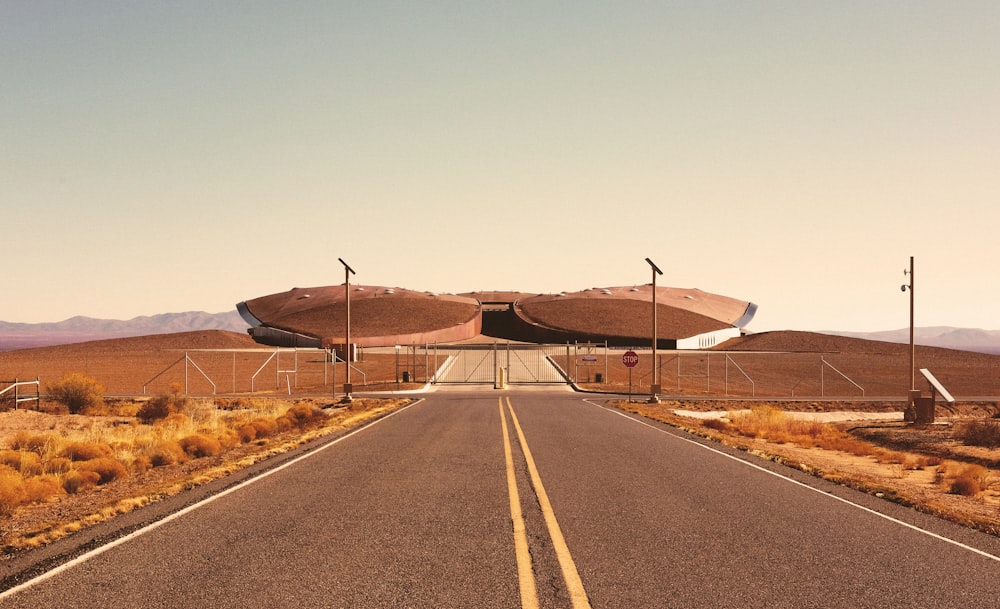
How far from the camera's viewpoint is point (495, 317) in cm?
14888

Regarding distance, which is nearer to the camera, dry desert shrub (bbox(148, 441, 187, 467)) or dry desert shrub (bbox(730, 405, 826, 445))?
dry desert shrub (bbox(148, 441, 187, 467))

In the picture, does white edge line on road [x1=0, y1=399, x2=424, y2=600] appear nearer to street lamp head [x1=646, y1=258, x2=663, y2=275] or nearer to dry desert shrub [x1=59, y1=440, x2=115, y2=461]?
dry desert shrub [x1=59, y1=440, x2=115, y2=461]

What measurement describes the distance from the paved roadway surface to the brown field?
69.6 inches

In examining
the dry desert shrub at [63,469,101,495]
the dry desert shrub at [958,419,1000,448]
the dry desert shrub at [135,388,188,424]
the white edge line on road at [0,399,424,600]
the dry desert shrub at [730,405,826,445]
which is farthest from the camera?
the dry desert shrub at [135,388,188,424]

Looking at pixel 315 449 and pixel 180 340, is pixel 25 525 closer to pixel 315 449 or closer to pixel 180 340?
pixel 315 449

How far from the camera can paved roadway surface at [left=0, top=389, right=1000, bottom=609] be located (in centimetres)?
625

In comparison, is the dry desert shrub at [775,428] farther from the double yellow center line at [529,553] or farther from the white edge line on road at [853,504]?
the double yellow center line at [529,553]

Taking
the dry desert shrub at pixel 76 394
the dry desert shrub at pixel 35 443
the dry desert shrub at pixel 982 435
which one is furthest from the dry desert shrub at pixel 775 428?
the dry desert shrub at pixel 76 394

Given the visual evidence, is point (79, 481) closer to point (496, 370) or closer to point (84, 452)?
point (84, 452)

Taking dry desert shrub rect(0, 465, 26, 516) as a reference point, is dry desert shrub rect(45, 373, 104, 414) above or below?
below

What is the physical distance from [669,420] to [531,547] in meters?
20.3

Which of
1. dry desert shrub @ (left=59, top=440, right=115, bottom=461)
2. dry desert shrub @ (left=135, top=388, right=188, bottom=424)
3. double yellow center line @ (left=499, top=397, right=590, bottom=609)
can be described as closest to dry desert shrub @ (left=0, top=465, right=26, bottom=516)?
dry desert shrub @ (left=59, top=440, right=115, bottom=461)

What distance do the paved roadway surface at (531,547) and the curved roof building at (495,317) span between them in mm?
98818

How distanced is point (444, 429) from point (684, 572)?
48.5 feet
